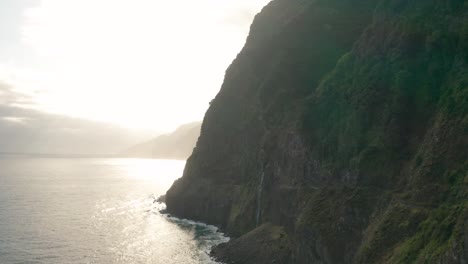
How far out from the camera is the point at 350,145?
2916 inches

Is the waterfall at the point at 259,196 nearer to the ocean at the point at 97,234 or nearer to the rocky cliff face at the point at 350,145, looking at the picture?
the rocky cliff face at the point at 350,145

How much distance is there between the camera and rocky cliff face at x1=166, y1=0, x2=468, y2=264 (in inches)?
2215

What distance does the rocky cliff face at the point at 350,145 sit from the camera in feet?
185

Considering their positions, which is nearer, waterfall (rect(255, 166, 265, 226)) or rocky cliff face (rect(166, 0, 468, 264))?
rocky cliff face (rect(166, 0, 468, 264))

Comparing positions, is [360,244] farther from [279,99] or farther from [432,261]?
[279,99]

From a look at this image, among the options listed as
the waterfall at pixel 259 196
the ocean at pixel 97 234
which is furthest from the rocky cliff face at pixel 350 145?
the ocean at pixel 97 234

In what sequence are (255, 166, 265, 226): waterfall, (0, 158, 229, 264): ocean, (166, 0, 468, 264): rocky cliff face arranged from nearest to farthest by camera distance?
1. (166, 0, 468, 264): rocky cliff face
2. (0, 158, 229, 264): ocean
3. (255, 166, 265, 226): waterfall

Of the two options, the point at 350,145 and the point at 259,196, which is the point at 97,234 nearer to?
the point at 259,196

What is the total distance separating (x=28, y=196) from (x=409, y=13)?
163m

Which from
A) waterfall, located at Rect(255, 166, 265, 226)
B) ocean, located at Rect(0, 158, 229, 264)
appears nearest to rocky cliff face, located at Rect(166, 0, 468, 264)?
waterfall, located at Rect(255, 166, 265, 226)

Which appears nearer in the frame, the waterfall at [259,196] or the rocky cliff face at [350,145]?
the rocky cliff face at [350,145]

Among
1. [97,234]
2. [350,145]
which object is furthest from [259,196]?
[97,234]

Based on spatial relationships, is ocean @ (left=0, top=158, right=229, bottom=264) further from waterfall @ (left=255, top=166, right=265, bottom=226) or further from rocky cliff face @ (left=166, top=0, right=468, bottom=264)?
waterfall @ (left=255, top=166, right=265, bottom=226)

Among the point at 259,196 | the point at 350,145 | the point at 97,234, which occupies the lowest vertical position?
the point at 97,234
